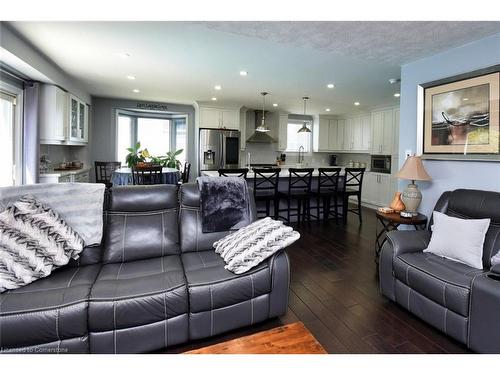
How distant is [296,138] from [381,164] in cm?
270

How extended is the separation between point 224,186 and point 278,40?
61.3 inches

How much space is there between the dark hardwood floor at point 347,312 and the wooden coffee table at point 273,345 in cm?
63

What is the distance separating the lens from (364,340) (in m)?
1.82

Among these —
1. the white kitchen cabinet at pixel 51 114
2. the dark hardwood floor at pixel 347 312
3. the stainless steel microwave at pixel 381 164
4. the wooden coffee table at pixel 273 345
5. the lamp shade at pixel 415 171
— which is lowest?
the dark hardwood floor at pixel 347 312

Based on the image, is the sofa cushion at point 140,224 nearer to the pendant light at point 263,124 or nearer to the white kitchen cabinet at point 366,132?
the pendant light at point 263,124

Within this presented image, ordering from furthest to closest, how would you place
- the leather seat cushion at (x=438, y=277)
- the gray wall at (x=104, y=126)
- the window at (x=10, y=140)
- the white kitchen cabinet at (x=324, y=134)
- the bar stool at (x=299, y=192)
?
the white kitchen cabinet at (x=324, y=134), the gray wall at (x=104, y=126), the bar stool at (x=299, y=192), the window at (x=10, y=140), the leather seat cushion at (x=438, y=277)

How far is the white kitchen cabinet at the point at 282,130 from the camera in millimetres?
7734

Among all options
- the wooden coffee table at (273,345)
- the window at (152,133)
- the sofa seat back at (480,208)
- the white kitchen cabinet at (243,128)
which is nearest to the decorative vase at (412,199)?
the sofa seat back at (480,208)

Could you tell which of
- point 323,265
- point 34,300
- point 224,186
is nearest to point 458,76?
point 323,265

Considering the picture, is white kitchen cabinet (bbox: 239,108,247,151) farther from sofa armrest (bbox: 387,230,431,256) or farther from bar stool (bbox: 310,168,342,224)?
sofa armrest (bbox: 387,230,431,256)

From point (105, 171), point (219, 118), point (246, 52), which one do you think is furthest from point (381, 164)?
point (105, 171)

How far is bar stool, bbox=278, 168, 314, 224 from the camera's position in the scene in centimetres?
449

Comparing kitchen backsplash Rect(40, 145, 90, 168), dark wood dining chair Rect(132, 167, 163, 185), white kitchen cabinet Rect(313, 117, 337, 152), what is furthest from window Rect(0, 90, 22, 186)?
white kitchen cabinet Rect(313, 117, 337, 152)
